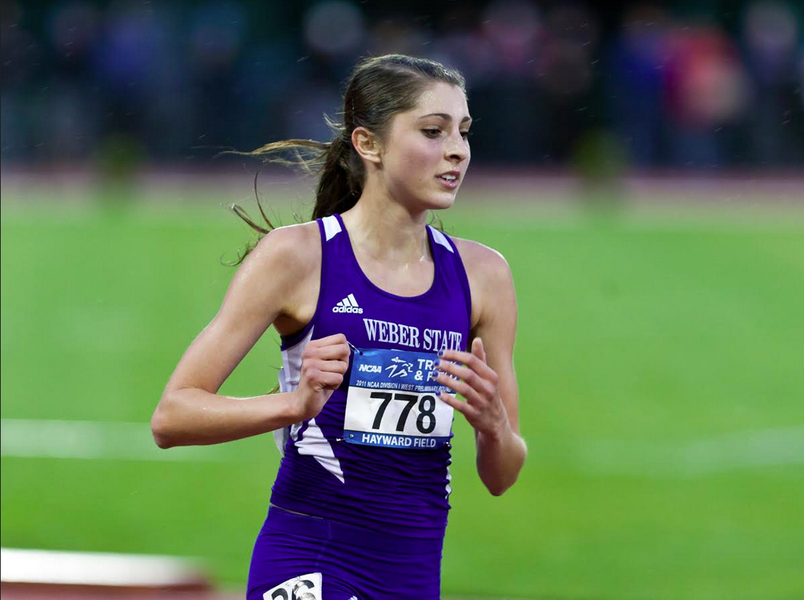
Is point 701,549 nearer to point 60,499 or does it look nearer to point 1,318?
point 60,499

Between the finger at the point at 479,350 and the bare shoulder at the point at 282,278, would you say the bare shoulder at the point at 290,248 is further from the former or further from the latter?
the finger at the point at 479,350

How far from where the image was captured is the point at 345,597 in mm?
3611

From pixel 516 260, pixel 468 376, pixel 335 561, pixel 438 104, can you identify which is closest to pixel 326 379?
pixel 468 376

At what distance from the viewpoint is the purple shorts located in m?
3.64

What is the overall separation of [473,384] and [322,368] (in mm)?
379

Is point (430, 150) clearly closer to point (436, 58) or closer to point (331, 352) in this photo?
point (331, 352)

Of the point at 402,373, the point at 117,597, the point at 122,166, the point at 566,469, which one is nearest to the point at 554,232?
the point at 122,166

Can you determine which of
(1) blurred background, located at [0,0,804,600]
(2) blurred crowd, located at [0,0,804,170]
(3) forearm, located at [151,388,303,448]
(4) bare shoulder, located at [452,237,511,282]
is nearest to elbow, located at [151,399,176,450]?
(3) forearm, located at [151,388,303,448]

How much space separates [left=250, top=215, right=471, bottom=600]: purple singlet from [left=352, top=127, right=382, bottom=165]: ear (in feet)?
0.90

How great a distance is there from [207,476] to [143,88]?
20.7 metres

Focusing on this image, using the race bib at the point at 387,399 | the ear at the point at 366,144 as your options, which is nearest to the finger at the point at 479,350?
the race bib at the point at 387,399

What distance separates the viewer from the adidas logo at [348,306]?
367 centimetres

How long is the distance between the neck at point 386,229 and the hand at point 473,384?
40cm

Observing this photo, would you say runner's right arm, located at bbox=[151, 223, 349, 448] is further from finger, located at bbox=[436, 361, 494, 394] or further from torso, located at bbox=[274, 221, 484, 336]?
finger, located at bbox=[436, 361, 494, 394]
